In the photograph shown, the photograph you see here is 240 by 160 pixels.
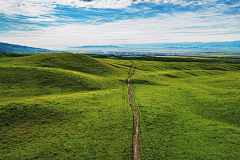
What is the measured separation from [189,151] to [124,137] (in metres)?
11.6

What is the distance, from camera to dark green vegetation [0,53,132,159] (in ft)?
69.5

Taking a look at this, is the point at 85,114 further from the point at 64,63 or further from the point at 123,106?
the point at 64,63

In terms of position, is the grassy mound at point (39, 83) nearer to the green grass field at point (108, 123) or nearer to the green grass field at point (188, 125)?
the green grass field at point (108, 123)

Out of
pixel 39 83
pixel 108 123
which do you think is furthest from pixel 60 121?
pixel 39 83

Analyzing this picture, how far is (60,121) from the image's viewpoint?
2909 centimetres

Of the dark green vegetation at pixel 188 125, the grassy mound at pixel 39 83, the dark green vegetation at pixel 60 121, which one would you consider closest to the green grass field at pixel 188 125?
the dark green vegetation at pixel 188 125

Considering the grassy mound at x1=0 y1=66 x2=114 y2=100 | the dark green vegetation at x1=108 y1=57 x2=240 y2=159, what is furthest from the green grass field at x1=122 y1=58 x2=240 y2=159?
the grassy mound at x1=0 y1=66 x2=114 y2=100

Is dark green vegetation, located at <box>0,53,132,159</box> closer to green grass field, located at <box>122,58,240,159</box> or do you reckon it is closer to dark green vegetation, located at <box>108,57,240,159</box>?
green grass field, located at <box>122,58,240,159</box>

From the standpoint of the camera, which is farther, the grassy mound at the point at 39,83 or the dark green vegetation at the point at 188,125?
the grassy mound at the point at 39,83

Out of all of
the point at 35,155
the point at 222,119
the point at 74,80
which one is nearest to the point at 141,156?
the point at 35,155

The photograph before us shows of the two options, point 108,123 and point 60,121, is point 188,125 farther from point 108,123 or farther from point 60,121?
point 60,121

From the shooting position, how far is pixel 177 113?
118 feet

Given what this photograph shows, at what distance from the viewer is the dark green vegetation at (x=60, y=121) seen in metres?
21.2

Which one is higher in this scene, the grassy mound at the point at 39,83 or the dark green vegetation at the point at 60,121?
the grassy mound at the point at 39,83
